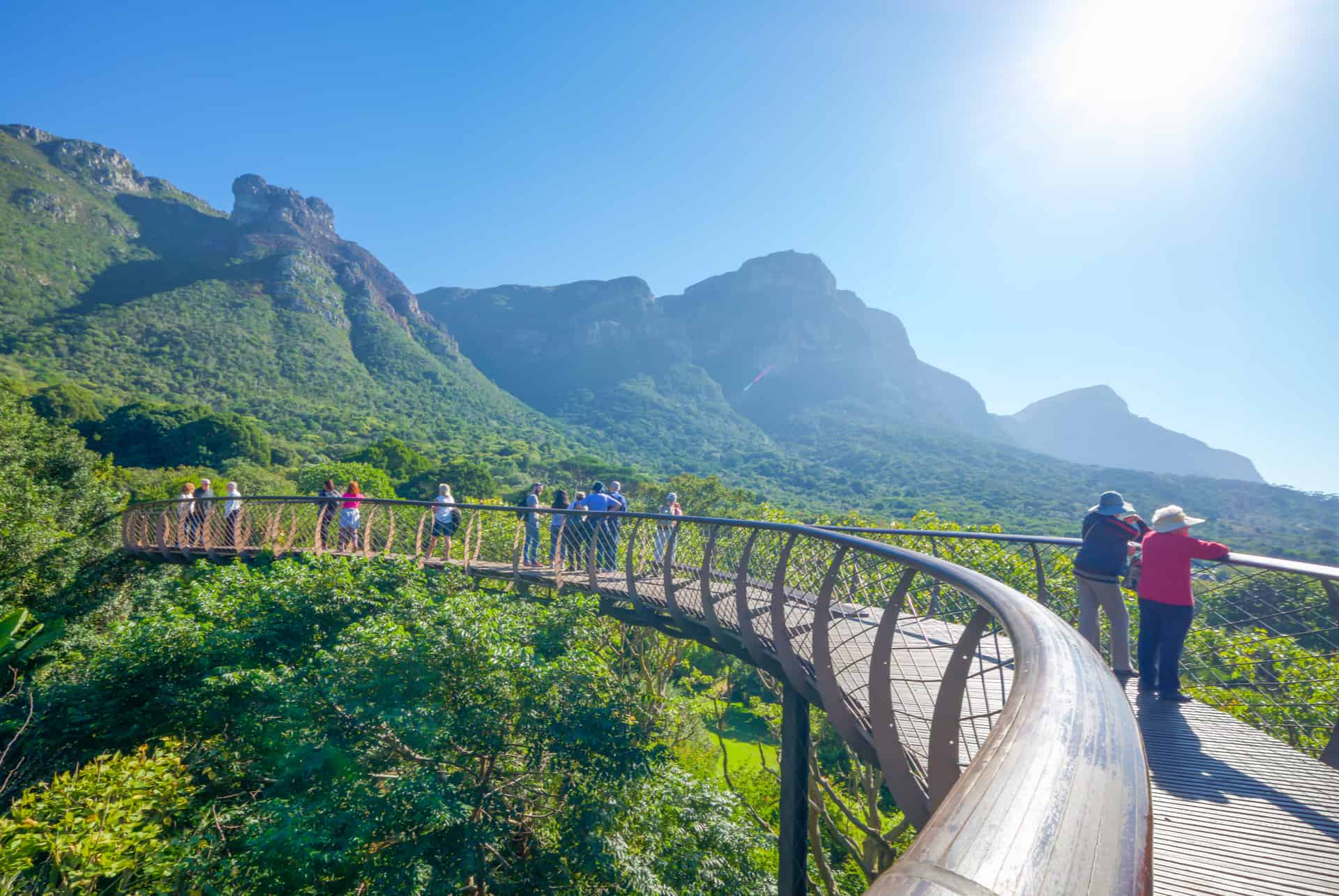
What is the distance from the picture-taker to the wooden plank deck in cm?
162

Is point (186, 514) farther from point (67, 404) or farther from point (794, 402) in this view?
point (794, 402)

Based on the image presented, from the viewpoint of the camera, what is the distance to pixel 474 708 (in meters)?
6.66

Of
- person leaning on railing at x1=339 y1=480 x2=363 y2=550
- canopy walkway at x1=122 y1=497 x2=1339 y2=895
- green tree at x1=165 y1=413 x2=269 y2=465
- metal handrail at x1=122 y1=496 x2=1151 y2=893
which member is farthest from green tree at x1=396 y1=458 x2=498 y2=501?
metal handrail at x1=122 y1=496 x2=1151 y2=893

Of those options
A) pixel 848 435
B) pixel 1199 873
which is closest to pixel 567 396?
pixel 848 435

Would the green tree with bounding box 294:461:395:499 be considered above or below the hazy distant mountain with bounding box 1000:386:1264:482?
below

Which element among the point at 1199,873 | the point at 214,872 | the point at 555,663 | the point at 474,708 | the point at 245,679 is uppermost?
the point at 1199,873

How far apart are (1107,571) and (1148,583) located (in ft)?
1.06

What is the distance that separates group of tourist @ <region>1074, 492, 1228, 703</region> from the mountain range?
165 feet

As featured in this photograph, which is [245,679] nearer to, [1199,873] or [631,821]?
[631,821]

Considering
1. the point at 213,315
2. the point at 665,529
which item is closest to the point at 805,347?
the point at 213,315

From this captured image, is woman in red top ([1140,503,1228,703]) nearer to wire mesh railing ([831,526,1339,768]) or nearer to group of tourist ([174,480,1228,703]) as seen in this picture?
group of tourist ([174,480,1228,703])

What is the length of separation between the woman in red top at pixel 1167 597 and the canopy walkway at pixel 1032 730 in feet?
0.50

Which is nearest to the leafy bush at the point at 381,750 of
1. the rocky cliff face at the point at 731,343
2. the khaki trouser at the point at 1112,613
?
the khaki trouser at the point at 1112,613

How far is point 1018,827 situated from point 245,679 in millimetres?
9417
